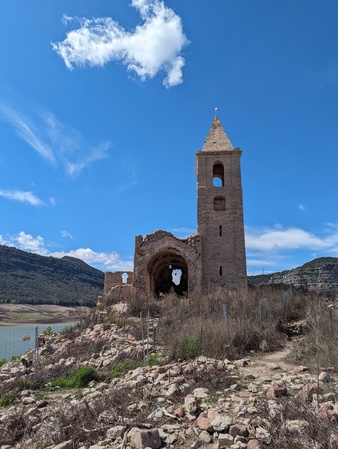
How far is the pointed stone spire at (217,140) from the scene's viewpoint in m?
22.8

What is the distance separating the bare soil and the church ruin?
2722cm

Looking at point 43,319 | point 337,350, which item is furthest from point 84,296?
point 337,350

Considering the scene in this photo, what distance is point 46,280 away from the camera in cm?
8219

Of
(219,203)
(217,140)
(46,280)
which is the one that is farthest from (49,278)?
(219,203)

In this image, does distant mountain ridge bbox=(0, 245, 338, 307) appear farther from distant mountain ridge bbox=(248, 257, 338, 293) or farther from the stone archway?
the stone archway

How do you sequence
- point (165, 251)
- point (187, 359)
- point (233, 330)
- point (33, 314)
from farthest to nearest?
point (33, 314) < point (165, 251) < point (233, 330) < point (187, 359)

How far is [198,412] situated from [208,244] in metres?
16.5

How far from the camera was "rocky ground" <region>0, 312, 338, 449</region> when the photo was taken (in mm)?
3447

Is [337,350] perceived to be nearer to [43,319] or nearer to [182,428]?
[182,428]

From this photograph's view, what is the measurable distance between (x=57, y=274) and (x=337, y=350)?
90693 mm

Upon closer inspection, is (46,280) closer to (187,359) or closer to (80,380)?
(80,380)

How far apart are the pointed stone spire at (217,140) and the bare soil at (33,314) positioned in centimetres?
2960

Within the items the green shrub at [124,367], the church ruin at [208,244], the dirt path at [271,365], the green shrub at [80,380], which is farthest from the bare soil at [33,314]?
the dirt path at [271,365]

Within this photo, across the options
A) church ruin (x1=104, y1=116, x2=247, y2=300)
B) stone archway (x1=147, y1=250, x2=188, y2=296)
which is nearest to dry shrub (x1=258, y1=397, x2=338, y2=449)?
church ruin (x1=104, y1=116, x2=247, y2=300)
